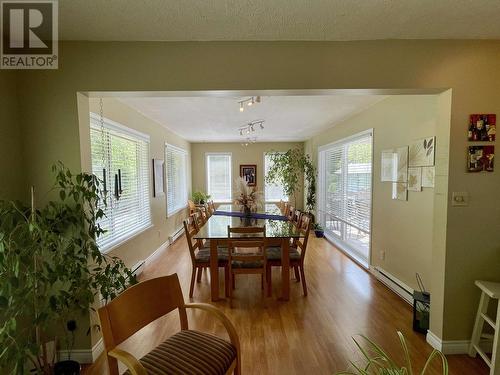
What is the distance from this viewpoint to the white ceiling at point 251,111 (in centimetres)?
311

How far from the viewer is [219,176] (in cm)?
716

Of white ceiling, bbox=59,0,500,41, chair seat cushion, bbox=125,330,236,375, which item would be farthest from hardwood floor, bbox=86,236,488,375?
white ceiling, bbox=59,0,500,41

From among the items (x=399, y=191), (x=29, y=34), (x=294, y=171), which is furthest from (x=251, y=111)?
(x=294, y=171)

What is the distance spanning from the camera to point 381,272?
3256 millimetres

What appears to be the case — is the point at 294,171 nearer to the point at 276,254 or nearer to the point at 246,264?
the point at 276,254

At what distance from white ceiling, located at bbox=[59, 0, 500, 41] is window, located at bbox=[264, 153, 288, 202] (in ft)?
17.2

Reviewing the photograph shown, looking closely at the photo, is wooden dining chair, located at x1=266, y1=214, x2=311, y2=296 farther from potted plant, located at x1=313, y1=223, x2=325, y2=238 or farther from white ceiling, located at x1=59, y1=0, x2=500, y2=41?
potted plant, located at x1=313, y1=223, x2=325, y2=238

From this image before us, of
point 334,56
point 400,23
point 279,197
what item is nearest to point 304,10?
point 334,56

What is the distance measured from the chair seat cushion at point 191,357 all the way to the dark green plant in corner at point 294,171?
495 centimetres

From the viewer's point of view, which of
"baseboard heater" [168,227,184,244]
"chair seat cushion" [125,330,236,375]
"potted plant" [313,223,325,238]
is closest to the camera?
"chair seat cushion" [125,330,236,375]

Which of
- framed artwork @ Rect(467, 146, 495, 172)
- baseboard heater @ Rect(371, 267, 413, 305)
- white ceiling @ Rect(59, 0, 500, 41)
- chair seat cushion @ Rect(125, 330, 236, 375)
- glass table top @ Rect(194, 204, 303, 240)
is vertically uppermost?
white ceiling @ Rect(59, 0, 500, 41)

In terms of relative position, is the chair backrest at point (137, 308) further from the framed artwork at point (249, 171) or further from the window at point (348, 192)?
the framed artwork at point (249, 171)

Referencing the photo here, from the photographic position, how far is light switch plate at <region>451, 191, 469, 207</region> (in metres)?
1.91

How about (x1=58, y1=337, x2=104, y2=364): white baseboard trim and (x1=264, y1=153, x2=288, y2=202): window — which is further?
(x1=264, y1=153, x2=288, y2=202): window
